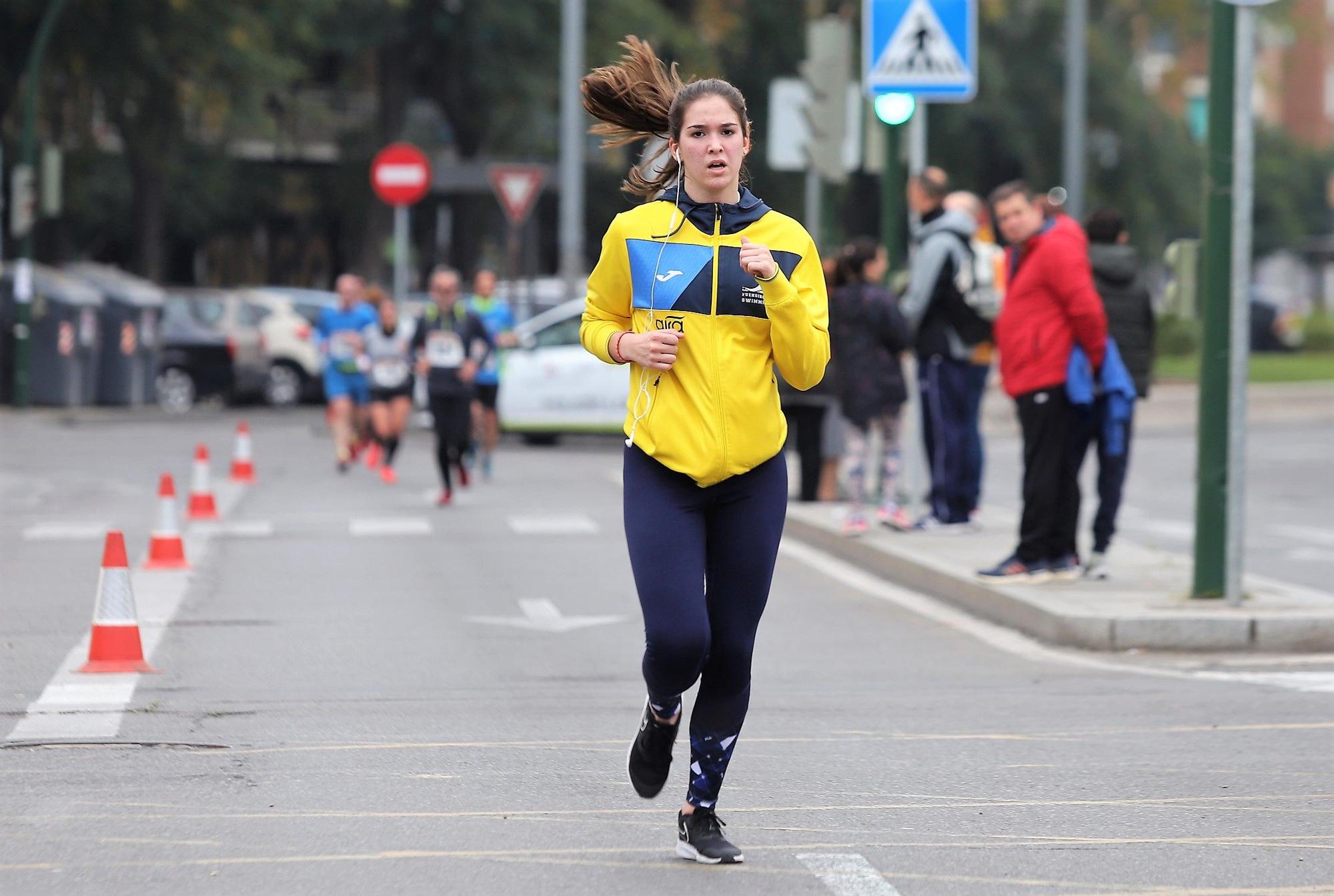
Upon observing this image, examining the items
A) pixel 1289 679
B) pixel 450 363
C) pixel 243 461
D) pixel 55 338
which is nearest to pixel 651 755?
pixel 1289 679

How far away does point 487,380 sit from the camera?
62.9 feet

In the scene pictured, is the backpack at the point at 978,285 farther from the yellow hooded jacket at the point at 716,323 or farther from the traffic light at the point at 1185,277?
the yellow hooded jacket at the point at 716,323

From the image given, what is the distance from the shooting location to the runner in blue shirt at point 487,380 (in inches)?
750

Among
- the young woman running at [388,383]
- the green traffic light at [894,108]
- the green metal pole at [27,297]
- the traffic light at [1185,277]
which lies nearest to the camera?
the traffic light at [1185,277]

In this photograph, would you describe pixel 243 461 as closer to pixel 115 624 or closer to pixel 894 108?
pixel 894 108

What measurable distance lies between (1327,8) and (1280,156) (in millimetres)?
23529

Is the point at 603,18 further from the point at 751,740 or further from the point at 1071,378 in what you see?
the point at 751,740

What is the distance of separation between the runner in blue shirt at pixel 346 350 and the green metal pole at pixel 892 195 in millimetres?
6666

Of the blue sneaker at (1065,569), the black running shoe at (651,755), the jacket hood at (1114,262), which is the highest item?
the jacket hood at (1114,262)

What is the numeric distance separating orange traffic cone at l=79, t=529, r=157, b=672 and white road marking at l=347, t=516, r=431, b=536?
5.89 m

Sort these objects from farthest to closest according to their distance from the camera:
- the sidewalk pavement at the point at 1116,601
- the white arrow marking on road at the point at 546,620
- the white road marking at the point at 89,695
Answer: the white arrow marking on road at the point at 546,620 → the sidewalk pavement at the point at 1116,601 → the white road marking at the point at 89,695

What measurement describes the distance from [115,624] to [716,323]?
13.0 feet

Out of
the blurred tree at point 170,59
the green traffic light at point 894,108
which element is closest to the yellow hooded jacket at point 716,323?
the green traffic light at point 894,108

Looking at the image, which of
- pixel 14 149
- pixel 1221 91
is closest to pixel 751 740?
pixel 1221 91
